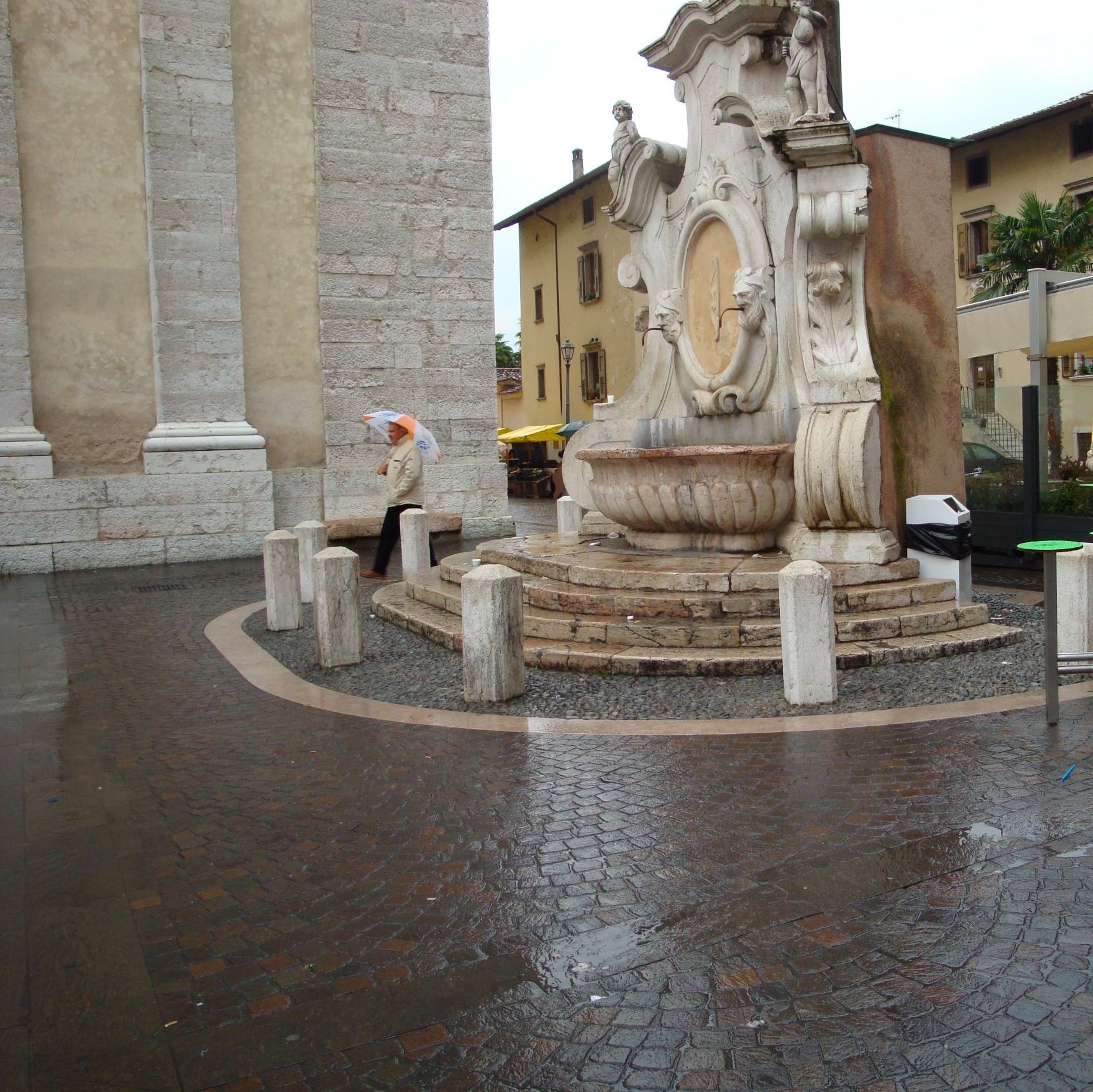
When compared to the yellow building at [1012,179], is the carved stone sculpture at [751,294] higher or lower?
lower

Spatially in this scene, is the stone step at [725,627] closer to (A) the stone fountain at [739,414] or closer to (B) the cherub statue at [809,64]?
(A) the stone fountain at [739,414]

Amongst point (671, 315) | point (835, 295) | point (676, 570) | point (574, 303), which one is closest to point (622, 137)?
point (671, 315)

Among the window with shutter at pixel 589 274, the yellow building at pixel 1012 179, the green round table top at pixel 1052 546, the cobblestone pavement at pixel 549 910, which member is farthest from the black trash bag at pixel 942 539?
the window with shutter at pixel 589 274

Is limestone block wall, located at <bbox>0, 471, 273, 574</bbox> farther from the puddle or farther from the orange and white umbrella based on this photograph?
the puddle

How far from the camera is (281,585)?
8703 millimetres

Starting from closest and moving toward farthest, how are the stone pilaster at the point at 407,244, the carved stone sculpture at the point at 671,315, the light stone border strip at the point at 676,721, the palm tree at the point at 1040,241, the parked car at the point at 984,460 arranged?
the light stone border strip at the point at 676,721, the carved stone sculpture at the point at 671,315, the parked car at the point at 984,460, the stone pilaster at the point at 407,244, the palm tree at the point at 1040,241

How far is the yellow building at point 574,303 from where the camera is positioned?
4156 cm

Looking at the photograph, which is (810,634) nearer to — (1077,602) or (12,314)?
(1077,602)

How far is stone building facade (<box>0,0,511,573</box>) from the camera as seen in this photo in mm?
13836

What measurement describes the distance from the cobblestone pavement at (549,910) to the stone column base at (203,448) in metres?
9.27

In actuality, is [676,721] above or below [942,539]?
below

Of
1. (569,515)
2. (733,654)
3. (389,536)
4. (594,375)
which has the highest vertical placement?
(594,375)

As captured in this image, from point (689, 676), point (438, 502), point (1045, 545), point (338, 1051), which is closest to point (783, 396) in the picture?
point (689, 676)

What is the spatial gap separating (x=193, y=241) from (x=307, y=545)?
21.4 ft
